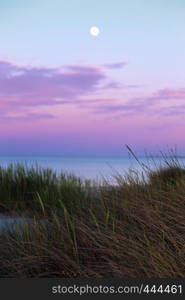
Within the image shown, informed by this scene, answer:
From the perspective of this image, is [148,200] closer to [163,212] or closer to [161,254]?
[163,212]

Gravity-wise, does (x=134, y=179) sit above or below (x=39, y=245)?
above

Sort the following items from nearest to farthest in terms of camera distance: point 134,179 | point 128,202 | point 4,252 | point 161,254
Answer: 1. point 161,254
2. point 4,252
3. point 128,202
4. point 134,179

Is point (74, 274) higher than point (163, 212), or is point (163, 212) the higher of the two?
point (163, 212)

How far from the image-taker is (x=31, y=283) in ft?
11.2

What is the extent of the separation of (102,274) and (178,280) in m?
0.53

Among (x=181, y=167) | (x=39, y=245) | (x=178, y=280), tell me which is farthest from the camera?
(x=181, y=167)

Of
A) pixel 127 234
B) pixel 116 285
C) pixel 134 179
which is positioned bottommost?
pixel 116 285

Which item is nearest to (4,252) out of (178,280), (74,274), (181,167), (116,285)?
(74,274)

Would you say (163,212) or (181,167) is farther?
(181,167)

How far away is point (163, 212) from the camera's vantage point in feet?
14.0

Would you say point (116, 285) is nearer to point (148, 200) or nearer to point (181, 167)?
point (148, 200)

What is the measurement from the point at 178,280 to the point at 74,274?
2.26 feet

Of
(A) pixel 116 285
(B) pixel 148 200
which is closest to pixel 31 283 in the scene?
(A) pixel 116 285

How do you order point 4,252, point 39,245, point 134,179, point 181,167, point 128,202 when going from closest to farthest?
point 39,245
point 4,252
point 128,202
point 134,179
point 181,167
